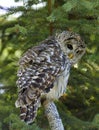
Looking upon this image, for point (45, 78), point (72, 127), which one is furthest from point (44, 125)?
point (45, 78)

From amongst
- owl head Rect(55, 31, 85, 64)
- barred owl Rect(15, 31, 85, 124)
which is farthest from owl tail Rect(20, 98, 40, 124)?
owl head Rect(55, 31, 85, 64)

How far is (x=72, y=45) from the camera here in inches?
141

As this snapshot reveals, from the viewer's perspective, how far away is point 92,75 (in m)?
4.48

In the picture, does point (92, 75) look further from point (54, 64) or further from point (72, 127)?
point (54, 64)

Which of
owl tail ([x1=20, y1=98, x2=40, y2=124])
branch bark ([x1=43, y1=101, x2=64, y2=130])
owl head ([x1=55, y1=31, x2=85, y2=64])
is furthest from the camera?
owl head ([x1=55, y1=31, x2=85, y2=64])

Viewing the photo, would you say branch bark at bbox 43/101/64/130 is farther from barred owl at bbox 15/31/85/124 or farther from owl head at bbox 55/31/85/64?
owl head at bbox 55/31/85/64

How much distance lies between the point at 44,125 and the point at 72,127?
0.21 m

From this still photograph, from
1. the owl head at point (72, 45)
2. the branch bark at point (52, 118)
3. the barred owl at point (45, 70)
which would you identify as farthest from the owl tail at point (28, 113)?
the owl head at point (72, 45)

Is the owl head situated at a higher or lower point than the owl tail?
higher

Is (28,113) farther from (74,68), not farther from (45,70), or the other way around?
(74,68)

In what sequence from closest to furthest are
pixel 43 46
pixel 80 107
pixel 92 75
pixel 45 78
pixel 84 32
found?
pixel 45 78 < pixel 43 46 < pixel 84 32 < pixel 92 75 < pixel 80 107

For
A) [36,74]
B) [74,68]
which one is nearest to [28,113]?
[36,74]

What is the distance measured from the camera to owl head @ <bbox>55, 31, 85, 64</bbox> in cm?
355

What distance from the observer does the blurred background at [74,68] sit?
3650 mm
